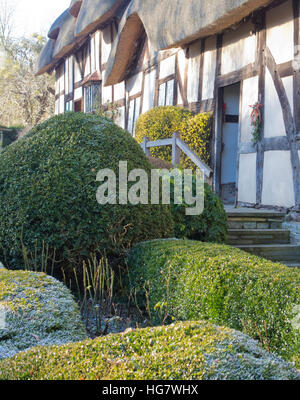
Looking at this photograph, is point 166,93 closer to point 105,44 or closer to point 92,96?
point 105,44

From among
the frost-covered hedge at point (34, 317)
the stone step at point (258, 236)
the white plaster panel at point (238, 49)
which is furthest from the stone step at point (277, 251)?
the frost-covered hedge at point (34, 317)

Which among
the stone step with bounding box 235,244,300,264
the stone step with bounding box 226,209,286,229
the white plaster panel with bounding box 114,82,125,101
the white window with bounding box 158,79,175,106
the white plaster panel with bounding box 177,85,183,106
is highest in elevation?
the white plaster panel with bounding box 114,82,125,101

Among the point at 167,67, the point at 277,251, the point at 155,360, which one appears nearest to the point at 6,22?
the point at 167,67

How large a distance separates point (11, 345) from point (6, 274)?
100 centimetres

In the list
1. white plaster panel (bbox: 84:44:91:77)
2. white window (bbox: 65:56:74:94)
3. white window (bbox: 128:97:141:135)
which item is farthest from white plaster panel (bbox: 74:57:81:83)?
white window (bbox: 128:97:141:135)

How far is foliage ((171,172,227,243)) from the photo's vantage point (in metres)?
4.82

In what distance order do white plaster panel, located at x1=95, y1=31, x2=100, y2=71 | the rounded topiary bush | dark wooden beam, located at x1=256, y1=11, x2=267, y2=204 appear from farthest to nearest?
white plaster panel, located at x1=95, y1=31, x2=100, y2=71
dark wooden beam, located at x1=256, y1=11, x2=267, y2=204
the rounded topiary bush

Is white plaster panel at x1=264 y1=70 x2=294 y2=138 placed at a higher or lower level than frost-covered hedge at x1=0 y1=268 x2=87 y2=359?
higher

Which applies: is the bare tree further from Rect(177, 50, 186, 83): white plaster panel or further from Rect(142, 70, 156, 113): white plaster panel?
Rect(177, 50, 186, 83): white plaster panel

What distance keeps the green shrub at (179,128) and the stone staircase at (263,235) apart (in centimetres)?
250

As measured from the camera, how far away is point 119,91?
1383 cm

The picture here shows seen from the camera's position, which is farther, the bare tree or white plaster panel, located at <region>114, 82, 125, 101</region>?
the bare tree

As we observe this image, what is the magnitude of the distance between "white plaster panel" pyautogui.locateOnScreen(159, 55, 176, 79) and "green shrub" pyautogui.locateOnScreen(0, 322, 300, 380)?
9065 mm

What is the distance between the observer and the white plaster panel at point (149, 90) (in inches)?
447
